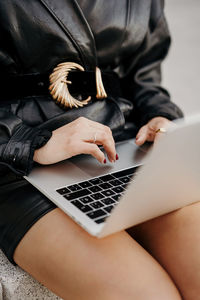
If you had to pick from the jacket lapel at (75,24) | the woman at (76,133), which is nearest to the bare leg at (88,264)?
the woman at (76,133)

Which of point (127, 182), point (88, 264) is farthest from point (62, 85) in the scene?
point (88, 264)

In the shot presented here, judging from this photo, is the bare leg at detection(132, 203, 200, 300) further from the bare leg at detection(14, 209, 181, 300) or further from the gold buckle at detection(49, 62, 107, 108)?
the gold buckle at detection(49, 62, 107, 108)

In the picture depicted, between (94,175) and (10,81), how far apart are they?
305 mm

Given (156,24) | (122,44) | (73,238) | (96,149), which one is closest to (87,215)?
(73,238)

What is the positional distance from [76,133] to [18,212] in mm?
205

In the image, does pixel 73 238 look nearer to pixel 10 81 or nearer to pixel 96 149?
pixel 96 149

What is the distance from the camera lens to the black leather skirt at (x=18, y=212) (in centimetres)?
87

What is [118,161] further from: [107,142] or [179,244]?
[179,244]

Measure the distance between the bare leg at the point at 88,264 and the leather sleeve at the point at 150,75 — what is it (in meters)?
0.48

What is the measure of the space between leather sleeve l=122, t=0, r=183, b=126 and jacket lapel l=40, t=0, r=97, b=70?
257 mm

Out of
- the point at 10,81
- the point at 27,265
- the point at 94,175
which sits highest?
the point at 10,81

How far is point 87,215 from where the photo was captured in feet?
2.51

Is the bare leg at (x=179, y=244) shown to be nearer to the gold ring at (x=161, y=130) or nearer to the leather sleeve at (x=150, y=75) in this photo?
the gold ring at (x=161, y=130)

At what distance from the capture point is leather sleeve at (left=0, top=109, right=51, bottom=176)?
0.90m
